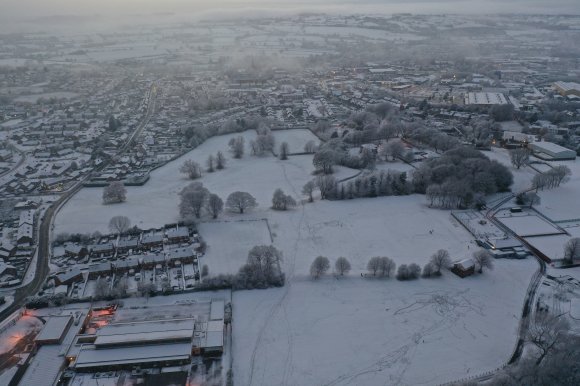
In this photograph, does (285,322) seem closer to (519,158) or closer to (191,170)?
(191,170)

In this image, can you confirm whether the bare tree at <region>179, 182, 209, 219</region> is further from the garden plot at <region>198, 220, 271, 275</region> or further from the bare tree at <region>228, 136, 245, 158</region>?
the bare tree at <region>228, 136, 245, 158</region>

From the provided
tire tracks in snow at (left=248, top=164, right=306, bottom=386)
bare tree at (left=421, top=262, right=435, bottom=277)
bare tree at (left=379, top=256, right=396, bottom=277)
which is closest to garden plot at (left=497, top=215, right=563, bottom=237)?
bare tree at (left=421, top=262, right=435, bottom=277)

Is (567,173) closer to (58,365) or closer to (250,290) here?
(250,290)

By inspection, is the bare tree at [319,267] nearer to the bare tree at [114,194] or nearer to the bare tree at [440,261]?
the bare tree at [440,261]

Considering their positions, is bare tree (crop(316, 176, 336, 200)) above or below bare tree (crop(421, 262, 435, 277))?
above

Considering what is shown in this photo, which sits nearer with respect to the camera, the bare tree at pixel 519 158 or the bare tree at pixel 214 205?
the bare tree at pixel 214 205

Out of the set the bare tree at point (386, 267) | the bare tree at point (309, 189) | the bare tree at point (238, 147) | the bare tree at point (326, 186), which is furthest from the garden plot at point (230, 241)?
the bare tree at point (238, 147)
